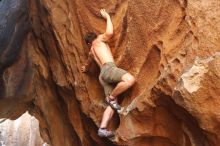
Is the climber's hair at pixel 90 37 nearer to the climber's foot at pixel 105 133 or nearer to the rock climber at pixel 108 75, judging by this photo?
the rock climber at pixel 108 75

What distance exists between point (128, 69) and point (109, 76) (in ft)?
0.69

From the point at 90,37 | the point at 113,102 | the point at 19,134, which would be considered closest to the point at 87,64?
the point at 90,37

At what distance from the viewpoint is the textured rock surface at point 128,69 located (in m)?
4.27

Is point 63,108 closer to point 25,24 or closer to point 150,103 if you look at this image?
point 25,24

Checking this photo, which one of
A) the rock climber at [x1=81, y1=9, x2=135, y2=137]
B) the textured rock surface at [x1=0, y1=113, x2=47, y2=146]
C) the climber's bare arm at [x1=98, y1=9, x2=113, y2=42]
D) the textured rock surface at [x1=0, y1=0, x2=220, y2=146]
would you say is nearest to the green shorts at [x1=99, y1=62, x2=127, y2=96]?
the rock climber at [x1=81, y1=9, x2=135, y2=137]

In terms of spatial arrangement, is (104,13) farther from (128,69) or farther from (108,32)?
(128,69)

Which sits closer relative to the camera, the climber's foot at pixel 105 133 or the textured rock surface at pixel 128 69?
the textured rock surface at pixel 128 69

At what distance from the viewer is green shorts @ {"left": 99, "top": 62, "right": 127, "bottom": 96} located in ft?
17.3

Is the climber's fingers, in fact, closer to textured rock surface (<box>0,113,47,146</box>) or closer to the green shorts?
the green shorts

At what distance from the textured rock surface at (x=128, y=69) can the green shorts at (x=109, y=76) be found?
0.43 ft

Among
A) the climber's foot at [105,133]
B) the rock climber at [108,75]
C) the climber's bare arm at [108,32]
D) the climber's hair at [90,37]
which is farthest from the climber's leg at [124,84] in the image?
the climber's hair at [90,37]

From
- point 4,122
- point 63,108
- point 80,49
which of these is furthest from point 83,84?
point 4,122

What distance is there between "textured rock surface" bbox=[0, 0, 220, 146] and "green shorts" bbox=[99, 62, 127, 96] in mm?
131

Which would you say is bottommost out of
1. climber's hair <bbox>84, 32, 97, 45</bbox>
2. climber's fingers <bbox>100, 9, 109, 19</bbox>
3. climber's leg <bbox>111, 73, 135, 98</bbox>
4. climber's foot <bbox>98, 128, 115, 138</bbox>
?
climber's foot <bbox>98, 128, 115, 138</bbox>
